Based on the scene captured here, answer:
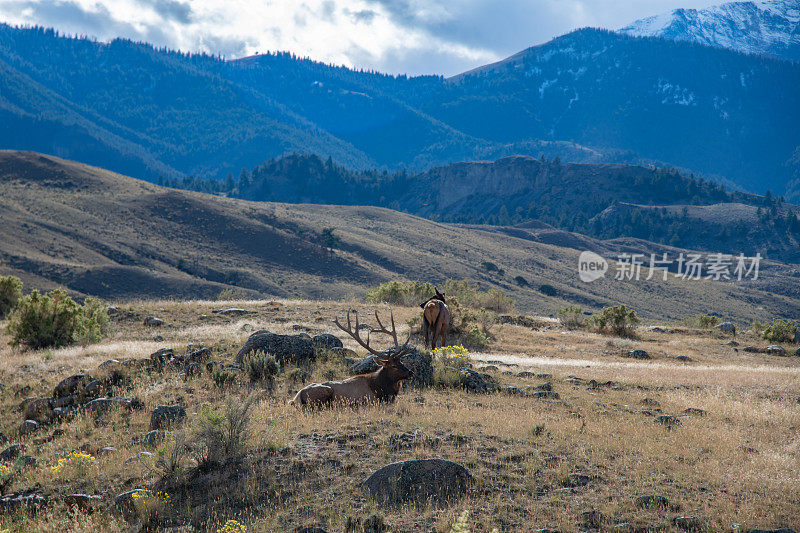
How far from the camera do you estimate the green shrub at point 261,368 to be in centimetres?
1200

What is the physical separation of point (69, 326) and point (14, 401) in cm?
652

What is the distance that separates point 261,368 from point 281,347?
143 centimetres

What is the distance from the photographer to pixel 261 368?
12.1 meters

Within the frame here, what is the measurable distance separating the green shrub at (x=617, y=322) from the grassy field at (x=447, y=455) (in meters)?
14.6

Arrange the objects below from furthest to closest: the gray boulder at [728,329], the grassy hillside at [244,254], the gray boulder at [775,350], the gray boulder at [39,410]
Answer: the grassy hillside at [244,254] < the gray boulder at [728,329] < the gray boulder at [775,350] < the gray boulder at [39,410]

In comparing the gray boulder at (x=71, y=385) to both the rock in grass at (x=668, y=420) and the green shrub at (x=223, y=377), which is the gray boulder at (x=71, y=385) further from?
the rock in grass at (x=668, y=420)

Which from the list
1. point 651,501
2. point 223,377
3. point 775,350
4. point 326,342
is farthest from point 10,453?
point 775,350

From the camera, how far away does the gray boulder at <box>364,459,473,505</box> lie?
6766mm

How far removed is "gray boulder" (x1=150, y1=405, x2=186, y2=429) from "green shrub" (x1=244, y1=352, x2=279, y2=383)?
2.13 meters

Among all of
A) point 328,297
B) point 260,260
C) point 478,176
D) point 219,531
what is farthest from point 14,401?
point 478,176

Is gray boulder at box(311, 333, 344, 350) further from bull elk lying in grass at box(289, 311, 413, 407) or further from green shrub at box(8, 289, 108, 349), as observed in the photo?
green shrub at box(8, 289, 108, 349)

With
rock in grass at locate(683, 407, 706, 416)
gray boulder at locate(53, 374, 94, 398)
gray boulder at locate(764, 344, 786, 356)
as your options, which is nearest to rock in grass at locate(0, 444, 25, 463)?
gray boulder at locate(53, 374, 94, 398)

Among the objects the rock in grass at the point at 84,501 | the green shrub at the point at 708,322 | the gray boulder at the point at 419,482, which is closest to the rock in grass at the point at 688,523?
the gray boulder at the point at 419,482

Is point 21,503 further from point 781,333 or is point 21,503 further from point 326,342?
point 781,333
